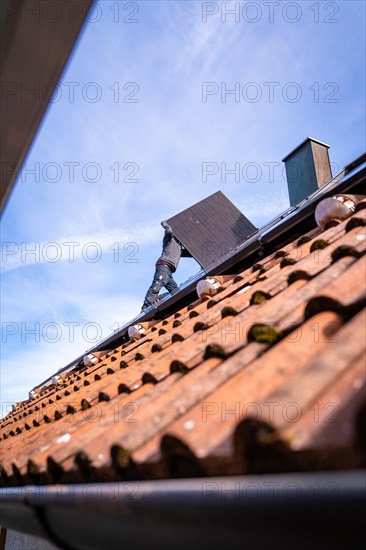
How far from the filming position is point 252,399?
117 centimetres

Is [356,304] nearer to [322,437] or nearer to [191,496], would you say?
[322,437]

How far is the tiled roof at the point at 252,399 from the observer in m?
0.93

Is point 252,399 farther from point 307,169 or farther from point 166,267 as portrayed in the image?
point 166,267

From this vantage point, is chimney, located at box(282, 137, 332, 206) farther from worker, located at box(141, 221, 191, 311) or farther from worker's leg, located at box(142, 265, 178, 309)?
worker's leg, located at box(142, 265, 178, 309)

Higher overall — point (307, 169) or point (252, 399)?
point (307, 169)

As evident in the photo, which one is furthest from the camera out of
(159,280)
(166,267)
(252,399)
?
(159,280)

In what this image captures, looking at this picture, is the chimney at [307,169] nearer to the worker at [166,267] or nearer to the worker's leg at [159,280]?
the worker at [166,267]

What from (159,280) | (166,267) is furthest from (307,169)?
(159,280)

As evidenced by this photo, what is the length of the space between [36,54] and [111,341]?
5.34 metres

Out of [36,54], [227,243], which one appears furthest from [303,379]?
[227,243]

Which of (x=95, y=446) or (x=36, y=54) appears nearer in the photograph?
(x=36, y=54)

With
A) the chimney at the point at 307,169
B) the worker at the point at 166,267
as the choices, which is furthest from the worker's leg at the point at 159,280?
the chimney at the point at 307,169

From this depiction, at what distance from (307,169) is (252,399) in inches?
225

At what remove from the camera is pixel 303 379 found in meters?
1.04
